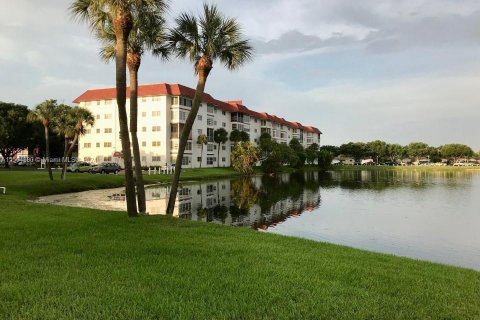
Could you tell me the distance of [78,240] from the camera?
11281mm

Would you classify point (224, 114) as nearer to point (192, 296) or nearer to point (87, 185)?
point (87, 185)

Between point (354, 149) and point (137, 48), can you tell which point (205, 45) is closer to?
point (137, 48)

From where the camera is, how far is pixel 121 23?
15.9m

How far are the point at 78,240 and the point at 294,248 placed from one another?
6.21 m

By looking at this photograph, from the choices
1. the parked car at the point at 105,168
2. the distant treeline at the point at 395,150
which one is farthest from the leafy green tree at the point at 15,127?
the distant treeline at the point at 395,150

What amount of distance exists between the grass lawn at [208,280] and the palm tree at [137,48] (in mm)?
6558

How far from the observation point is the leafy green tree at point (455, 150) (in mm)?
171250

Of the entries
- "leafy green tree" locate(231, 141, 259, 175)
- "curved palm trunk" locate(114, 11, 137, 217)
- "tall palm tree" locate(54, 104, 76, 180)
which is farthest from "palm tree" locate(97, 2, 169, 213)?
"leafy green tree" locate(231, 141, 259, 175)

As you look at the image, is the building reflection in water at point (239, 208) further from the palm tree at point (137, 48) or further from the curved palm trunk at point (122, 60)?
the curved palm trunk at point (122, 60)

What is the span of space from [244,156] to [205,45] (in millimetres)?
58202

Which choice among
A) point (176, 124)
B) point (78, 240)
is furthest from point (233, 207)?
point (176, 124)

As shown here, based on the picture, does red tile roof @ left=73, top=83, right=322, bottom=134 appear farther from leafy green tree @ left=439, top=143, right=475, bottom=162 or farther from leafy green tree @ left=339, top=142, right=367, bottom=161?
leafy green tree @ left=439, top=143, right=475, bottom=162

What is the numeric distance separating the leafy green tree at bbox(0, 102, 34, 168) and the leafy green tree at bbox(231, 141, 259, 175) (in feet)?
132

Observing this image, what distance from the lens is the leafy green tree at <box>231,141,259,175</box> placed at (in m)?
77.8
